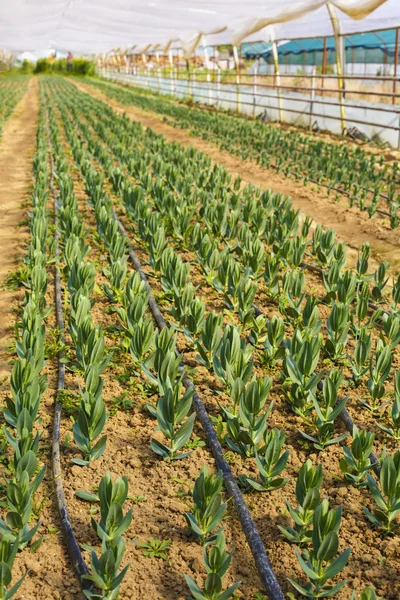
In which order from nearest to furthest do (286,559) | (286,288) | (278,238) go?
(286,559) < (286,288) < (278,238)

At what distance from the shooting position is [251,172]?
28.6 ft

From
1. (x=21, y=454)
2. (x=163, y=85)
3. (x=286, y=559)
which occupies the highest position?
(x=163, y=85)

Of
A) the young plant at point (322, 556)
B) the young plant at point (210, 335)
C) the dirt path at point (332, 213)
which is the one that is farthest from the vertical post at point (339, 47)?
the young plant at point (322, 556)

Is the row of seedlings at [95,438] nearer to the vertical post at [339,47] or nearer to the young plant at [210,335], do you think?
the young plant at [210,335]

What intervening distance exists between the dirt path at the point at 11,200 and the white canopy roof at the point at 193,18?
319cm

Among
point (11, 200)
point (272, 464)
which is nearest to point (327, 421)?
point (272, 464)

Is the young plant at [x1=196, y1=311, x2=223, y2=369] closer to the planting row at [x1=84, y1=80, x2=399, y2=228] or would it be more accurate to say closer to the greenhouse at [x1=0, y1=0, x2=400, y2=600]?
the greenhouse at [x1=0, y1=0, x2=400, y2=600]

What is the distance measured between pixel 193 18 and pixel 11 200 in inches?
371

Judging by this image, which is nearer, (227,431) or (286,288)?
(227,431)

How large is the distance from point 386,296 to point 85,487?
2.61 metres

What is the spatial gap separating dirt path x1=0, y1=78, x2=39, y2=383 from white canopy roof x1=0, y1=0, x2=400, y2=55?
126 inches

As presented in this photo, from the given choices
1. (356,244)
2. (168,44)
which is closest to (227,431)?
(356,244)

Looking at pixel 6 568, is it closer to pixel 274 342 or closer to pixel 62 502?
pixel 62 502

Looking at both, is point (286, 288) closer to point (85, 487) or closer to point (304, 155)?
point (85, 487)
